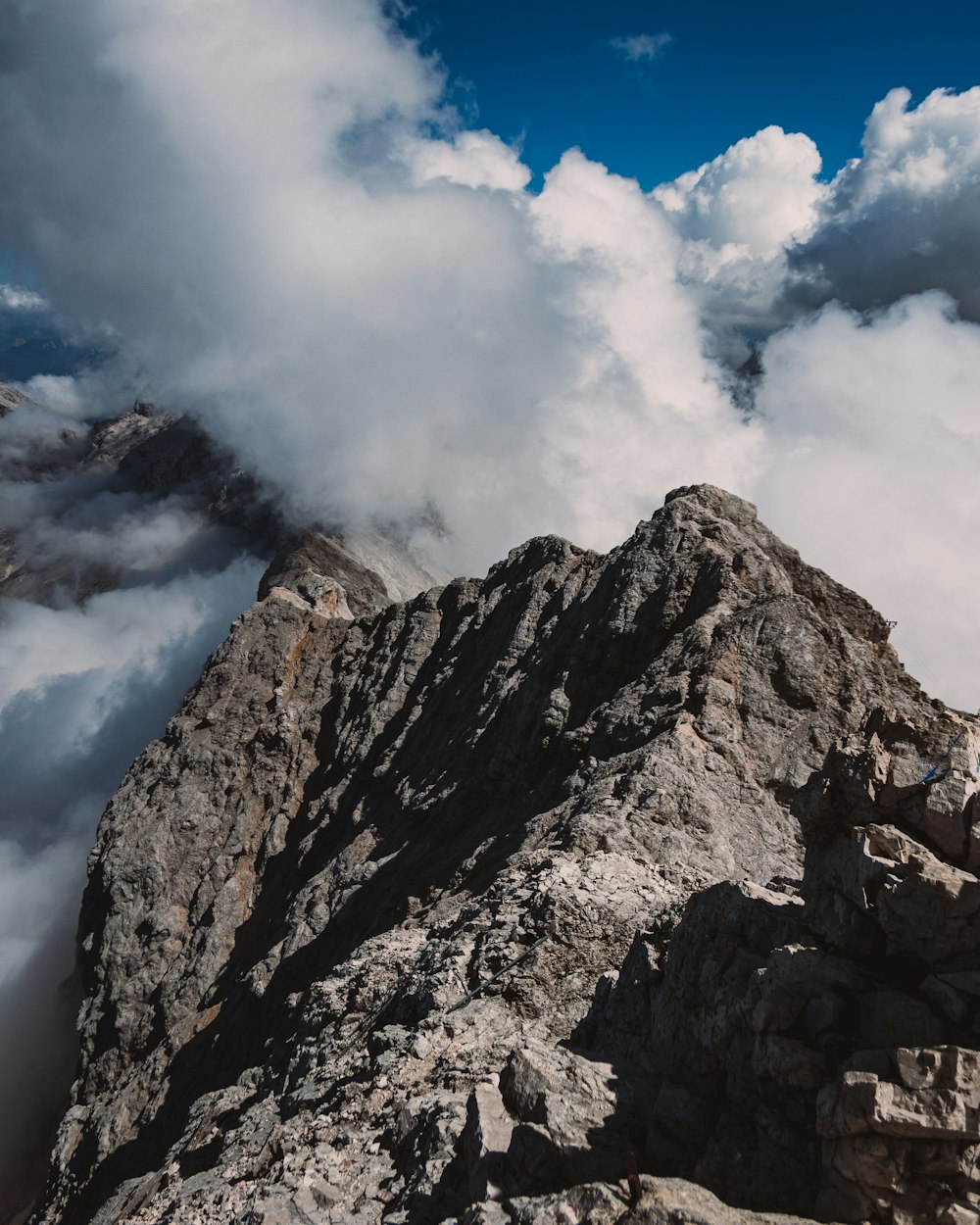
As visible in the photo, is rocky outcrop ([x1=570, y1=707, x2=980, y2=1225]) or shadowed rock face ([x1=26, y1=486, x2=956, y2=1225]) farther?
shadowed rock face ([x1=26, y1=486, x2=956, y2=1225])

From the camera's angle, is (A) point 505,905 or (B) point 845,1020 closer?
(B) point 845,1020

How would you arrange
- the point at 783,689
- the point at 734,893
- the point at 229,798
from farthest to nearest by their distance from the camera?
1. the point at 229,798
2. the point at 783,689
3. the point at 734,893

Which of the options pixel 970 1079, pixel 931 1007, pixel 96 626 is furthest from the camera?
pixel 96 626

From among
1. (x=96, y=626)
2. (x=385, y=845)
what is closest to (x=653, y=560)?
(x=385, y=845)

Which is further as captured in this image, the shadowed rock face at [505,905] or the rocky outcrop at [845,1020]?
the shadowed rock face at [505,905]

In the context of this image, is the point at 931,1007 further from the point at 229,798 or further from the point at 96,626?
the point at 96,626

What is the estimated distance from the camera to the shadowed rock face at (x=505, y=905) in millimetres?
11000

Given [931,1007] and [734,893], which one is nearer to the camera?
[931,1007]

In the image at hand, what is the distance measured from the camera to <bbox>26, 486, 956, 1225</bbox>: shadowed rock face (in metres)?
11.0

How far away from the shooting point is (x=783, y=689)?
2898 cm

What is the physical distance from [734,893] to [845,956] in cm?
286

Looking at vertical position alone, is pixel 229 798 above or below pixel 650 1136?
above

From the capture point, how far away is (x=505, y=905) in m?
20.2

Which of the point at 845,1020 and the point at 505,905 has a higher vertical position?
the point at 505,905
